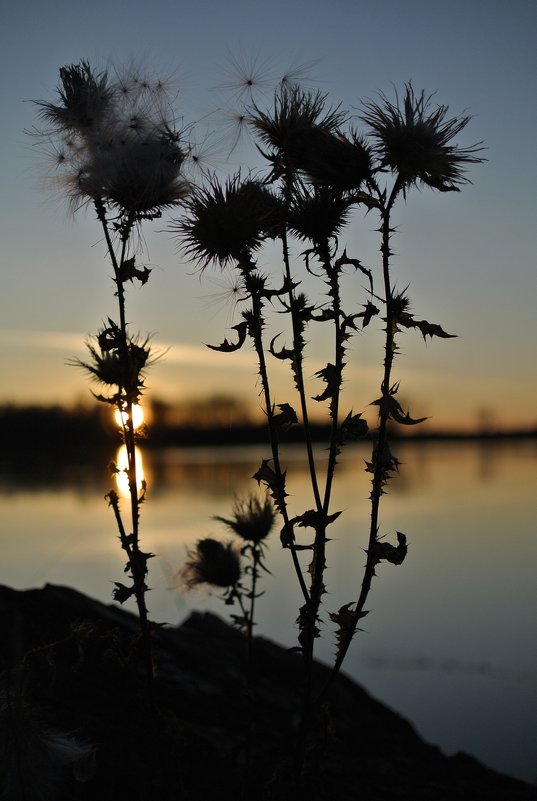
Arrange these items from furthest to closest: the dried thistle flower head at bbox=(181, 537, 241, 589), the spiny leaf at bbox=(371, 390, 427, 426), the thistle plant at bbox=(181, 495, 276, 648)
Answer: the dried thistle flower head at bbox=(181, 537, 241, 589)
the thistle plant at bbox=(181, 495, 276, 648)
the spiny leaf at bbox=(371, 390, 427, 426)

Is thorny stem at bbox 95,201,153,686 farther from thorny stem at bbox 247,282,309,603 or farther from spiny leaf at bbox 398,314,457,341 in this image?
spiny leaf at bbox 398,314,457,341

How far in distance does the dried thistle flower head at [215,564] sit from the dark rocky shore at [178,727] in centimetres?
66

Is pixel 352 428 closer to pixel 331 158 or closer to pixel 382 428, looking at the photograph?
pixel 382 428

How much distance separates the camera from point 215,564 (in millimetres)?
5578

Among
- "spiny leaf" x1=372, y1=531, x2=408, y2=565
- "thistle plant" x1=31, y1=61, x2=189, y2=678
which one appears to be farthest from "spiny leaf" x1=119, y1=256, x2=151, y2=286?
"spiny leaf" x1=372, y1=531, x2=408, y2=565

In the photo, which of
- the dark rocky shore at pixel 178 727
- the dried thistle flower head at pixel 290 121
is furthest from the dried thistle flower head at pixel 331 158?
the dark rocky shore at pixel 178 727

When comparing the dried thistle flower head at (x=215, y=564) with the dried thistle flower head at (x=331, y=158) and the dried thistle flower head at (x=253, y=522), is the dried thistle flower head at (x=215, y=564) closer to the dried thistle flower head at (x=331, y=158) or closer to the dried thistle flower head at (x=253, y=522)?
the dried thistle flower head at (x=253, y=522)

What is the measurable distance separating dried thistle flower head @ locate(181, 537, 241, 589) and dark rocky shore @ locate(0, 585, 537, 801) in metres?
0.66

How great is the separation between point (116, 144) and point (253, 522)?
260 centimetres

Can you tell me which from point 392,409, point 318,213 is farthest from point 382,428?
point 318,213

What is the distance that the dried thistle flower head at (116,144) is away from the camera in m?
4.21

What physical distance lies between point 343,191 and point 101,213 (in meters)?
1.29

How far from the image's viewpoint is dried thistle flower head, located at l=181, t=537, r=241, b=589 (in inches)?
219

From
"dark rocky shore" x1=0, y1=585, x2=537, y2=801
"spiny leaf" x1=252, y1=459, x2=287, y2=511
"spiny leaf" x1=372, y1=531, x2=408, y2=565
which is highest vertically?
"spiny leaf" x1=252, y1=459, x2=287, y2=511
